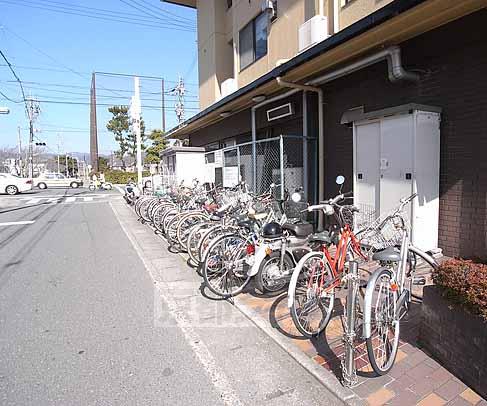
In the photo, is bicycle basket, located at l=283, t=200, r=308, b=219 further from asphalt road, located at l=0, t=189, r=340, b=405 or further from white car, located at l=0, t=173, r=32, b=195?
white car, located at l=0, t=173, r=32, b=195

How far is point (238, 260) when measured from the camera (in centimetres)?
403

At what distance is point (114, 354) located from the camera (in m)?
2.80

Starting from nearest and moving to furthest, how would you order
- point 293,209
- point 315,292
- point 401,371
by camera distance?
1. point 401,371
2. point 315,292
3. point 293,209

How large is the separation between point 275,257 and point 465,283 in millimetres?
1955

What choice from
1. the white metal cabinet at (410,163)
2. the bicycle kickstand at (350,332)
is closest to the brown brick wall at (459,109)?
the white metal cabinet at (410,163)

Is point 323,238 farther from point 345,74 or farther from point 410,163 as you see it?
point 345,74

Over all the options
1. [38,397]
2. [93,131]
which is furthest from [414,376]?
[93,131]

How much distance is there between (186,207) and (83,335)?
4381 millimetres

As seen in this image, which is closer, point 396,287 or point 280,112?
point 396,287

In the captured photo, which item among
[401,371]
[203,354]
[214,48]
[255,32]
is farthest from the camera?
[214,48]

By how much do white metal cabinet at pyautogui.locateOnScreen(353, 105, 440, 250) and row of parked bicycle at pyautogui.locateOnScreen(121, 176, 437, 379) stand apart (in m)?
0.40

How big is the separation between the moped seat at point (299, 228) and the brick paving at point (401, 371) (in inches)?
41.3

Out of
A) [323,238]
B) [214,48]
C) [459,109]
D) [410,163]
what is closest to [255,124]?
[410,163]

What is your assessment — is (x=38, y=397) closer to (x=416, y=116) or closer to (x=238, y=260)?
(x=238, y=260)
